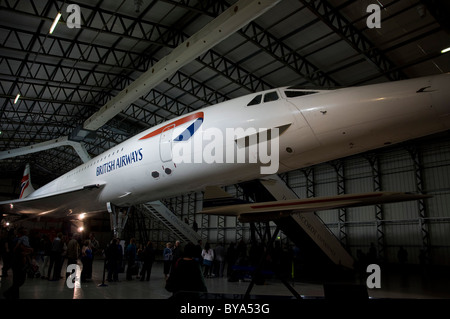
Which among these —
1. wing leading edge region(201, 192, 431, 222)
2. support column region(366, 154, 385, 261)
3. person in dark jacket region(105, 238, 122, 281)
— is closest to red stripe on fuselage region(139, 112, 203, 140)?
wing leading edge region(201, 192, 431, 222)

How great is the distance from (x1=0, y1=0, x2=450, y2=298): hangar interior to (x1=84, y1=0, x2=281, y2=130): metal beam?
2.13m

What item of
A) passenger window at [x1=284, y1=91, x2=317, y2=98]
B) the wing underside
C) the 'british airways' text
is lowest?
the wing underside

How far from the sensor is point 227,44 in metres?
17.6

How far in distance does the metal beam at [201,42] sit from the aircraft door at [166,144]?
186 inches

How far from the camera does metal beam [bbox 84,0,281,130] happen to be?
10.1 m

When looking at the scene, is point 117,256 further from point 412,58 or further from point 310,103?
point 412,58

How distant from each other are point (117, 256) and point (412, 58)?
16.0 m

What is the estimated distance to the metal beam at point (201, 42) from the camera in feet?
33.0

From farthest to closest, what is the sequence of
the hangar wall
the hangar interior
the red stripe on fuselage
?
the hangar wall < the hangar interior < the red stripe on fuselage
